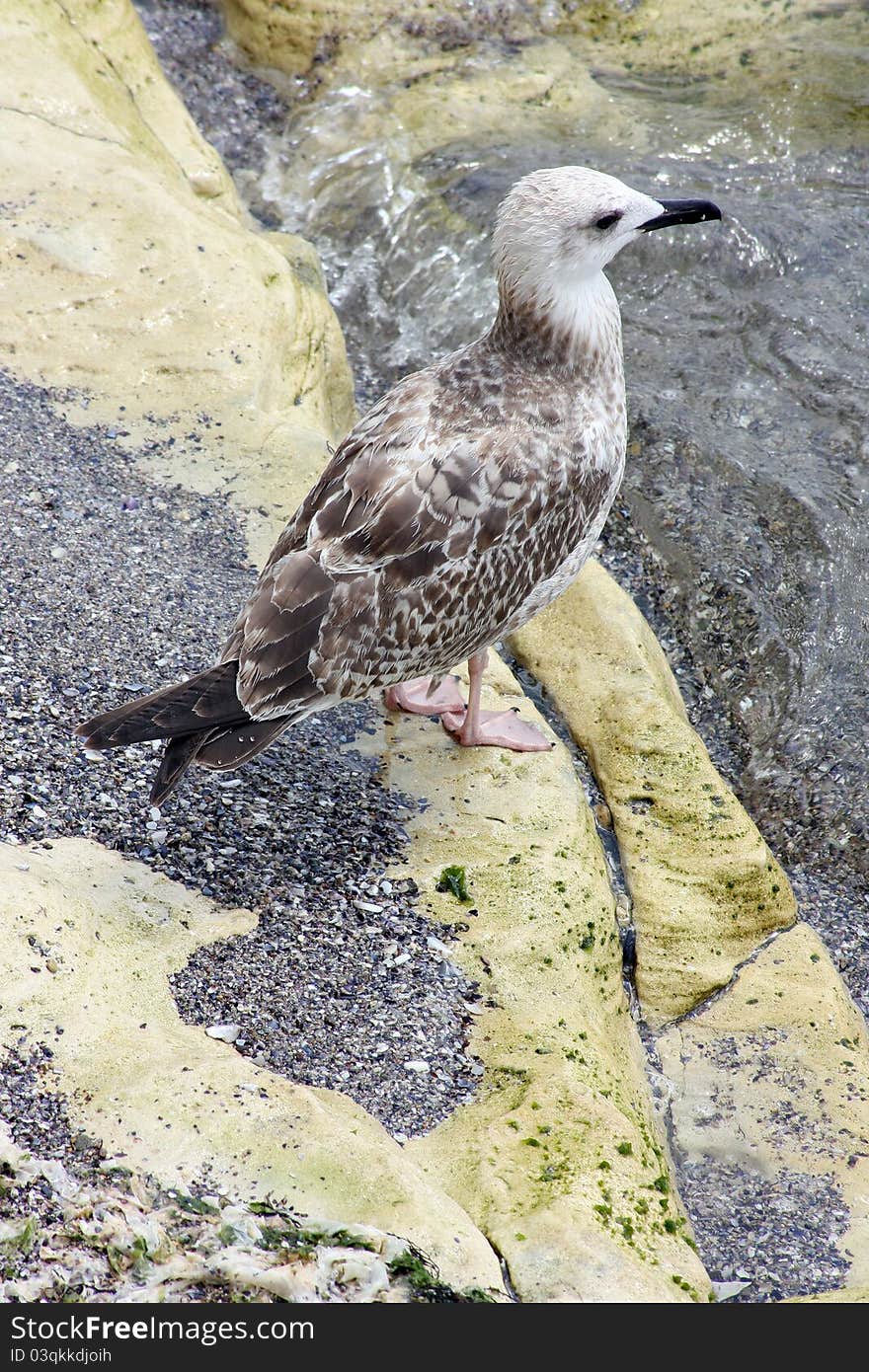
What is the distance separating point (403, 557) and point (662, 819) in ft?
4.74

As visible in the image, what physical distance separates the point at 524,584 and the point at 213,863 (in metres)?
1.37

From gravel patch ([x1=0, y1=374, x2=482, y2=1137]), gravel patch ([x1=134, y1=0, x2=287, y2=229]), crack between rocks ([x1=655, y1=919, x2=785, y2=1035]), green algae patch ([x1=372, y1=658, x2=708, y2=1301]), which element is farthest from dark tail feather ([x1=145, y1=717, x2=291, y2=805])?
gravel patch ([x1=134, y1=0, x2=287, y2=229])

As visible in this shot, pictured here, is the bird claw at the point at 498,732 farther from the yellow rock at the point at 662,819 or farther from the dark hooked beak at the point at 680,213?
the dark hooked beak at the point at 680,213

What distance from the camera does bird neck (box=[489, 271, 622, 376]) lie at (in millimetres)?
4375

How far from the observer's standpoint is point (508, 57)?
32.1 feet

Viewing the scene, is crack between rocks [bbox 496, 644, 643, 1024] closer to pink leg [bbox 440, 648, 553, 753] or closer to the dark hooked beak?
pink leg [bbox 440, 648, 553, 753]

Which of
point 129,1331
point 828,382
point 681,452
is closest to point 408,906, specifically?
point 129,1331

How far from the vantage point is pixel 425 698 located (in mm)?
5000

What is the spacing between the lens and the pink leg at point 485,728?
15.5ft

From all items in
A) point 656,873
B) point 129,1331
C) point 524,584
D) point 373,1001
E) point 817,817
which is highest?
point 524,584

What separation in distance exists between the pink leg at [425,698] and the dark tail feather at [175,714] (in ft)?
3.29

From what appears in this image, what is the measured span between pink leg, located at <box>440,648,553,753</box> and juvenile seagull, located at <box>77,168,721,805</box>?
0.23 m

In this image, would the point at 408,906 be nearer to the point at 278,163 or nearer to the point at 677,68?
the point at 278,163

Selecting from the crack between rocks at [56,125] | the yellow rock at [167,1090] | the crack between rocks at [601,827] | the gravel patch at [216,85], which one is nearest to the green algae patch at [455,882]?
the crack between rocks at [601,827]
